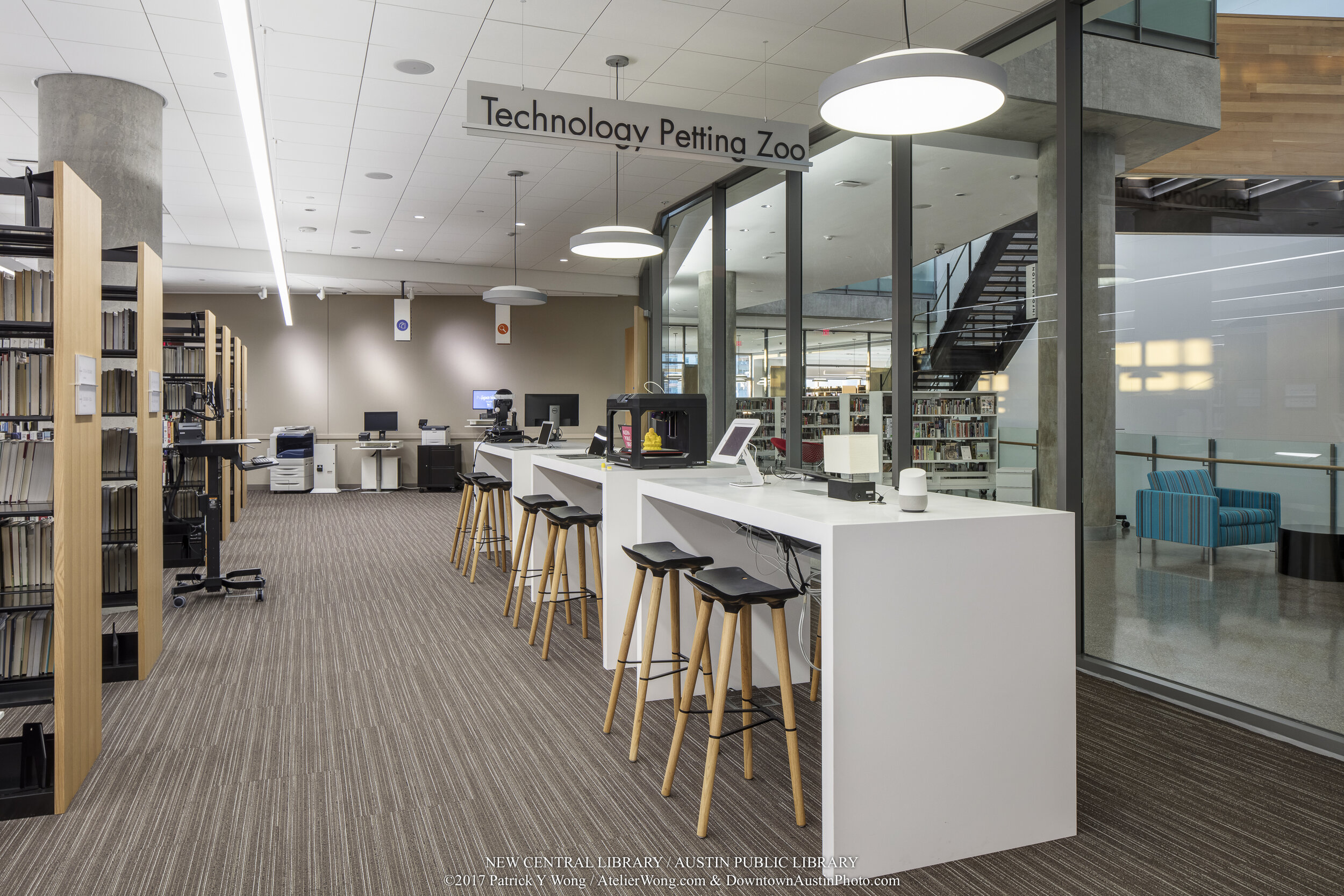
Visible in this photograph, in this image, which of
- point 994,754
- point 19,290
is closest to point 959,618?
point 994,754

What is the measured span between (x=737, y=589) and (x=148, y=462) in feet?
10.4

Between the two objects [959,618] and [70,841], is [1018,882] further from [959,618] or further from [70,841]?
[70,841]

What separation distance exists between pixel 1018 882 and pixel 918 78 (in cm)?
253

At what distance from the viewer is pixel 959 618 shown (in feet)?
8.13

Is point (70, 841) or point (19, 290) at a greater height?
point (19, 290)

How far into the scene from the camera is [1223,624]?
3.66 metres

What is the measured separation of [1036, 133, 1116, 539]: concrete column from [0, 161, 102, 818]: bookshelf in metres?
4.31

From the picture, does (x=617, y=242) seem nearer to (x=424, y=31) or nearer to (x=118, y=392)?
(x=424, y=31)

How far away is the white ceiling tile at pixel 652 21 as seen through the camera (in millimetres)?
4602

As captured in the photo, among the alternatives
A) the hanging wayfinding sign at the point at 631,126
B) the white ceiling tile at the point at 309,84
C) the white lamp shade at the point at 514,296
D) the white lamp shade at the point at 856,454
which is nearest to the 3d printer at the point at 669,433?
the hanging wayfinding sign at the point at 631,126

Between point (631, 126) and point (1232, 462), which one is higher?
point (631, 126)

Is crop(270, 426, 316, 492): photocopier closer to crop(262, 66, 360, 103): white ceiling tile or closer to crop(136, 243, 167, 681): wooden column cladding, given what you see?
crop(262, 66, 360, 103): white ceiling tile

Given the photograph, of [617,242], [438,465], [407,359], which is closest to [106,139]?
[617,242]

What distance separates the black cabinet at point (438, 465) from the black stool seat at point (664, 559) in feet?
37.9
